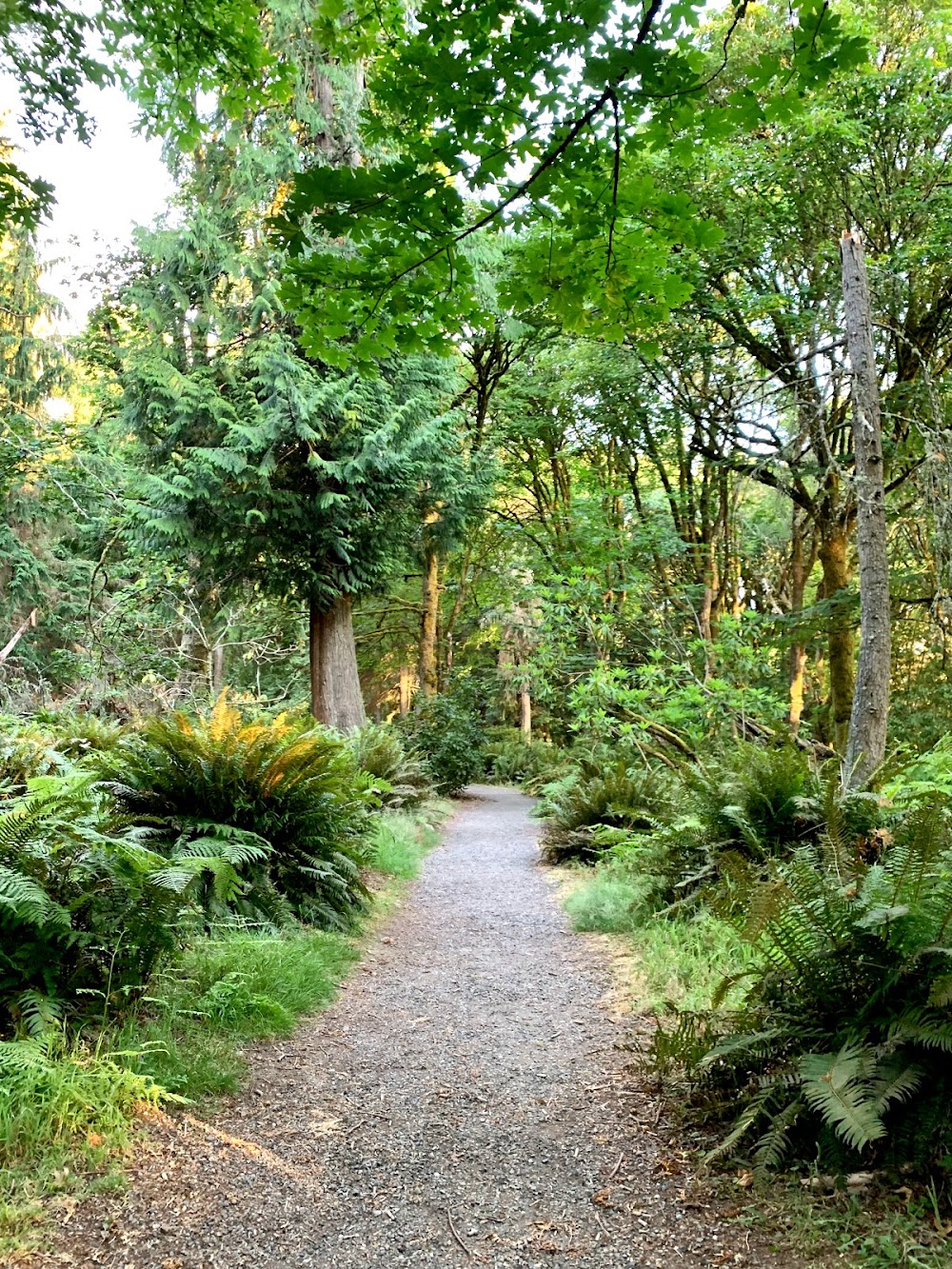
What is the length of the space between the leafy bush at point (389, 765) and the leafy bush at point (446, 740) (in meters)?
2.07

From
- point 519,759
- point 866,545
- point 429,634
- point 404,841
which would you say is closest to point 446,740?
point 429,634

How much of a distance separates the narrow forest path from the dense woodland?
302mm

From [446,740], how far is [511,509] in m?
→ 7.75

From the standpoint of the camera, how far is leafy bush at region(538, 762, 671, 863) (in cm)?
835

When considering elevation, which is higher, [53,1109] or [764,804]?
[764,804]

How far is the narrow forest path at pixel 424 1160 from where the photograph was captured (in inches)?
90.3

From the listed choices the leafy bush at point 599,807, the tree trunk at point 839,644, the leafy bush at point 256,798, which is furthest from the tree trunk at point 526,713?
the leafy bush at point 256,798

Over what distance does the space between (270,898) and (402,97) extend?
4.48 m

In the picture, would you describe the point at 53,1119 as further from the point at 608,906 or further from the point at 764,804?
the point at 764,804

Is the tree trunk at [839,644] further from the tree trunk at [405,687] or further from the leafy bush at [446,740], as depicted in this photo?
the tree trunk at [405,687]

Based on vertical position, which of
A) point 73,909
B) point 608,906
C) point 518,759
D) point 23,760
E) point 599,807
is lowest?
point 518,759

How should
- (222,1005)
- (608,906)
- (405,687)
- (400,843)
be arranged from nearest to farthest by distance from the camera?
(222,1005)
(608,906)
(400,843)
(405,687)

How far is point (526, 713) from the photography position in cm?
2297

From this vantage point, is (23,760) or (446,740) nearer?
(23,760)
